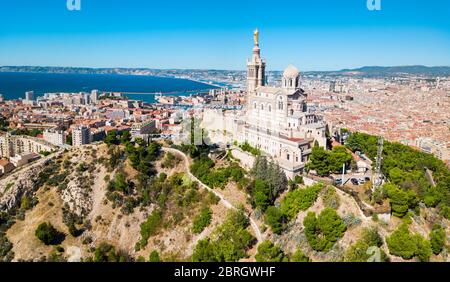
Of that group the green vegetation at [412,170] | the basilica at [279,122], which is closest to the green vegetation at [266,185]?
the basilica at [279,122]

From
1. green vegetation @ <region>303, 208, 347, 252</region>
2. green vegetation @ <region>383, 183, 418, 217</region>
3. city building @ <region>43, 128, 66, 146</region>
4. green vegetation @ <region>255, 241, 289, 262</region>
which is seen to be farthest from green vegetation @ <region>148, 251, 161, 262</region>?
city building @ <region>43, 128, 66, 146</region>

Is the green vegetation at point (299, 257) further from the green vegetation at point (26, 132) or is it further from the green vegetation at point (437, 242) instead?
the green vegetation at point (26, 132)

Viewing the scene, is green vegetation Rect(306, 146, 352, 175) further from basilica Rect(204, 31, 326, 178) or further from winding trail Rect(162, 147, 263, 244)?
winding trail Rect(162, 147, 263, 244)

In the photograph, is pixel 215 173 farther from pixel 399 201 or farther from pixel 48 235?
pixel 399 201

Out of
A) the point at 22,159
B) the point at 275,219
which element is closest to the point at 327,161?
the point at 275,219

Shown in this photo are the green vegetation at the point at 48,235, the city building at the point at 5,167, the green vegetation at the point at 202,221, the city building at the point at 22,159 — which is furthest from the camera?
the city building at the point at 22,159
